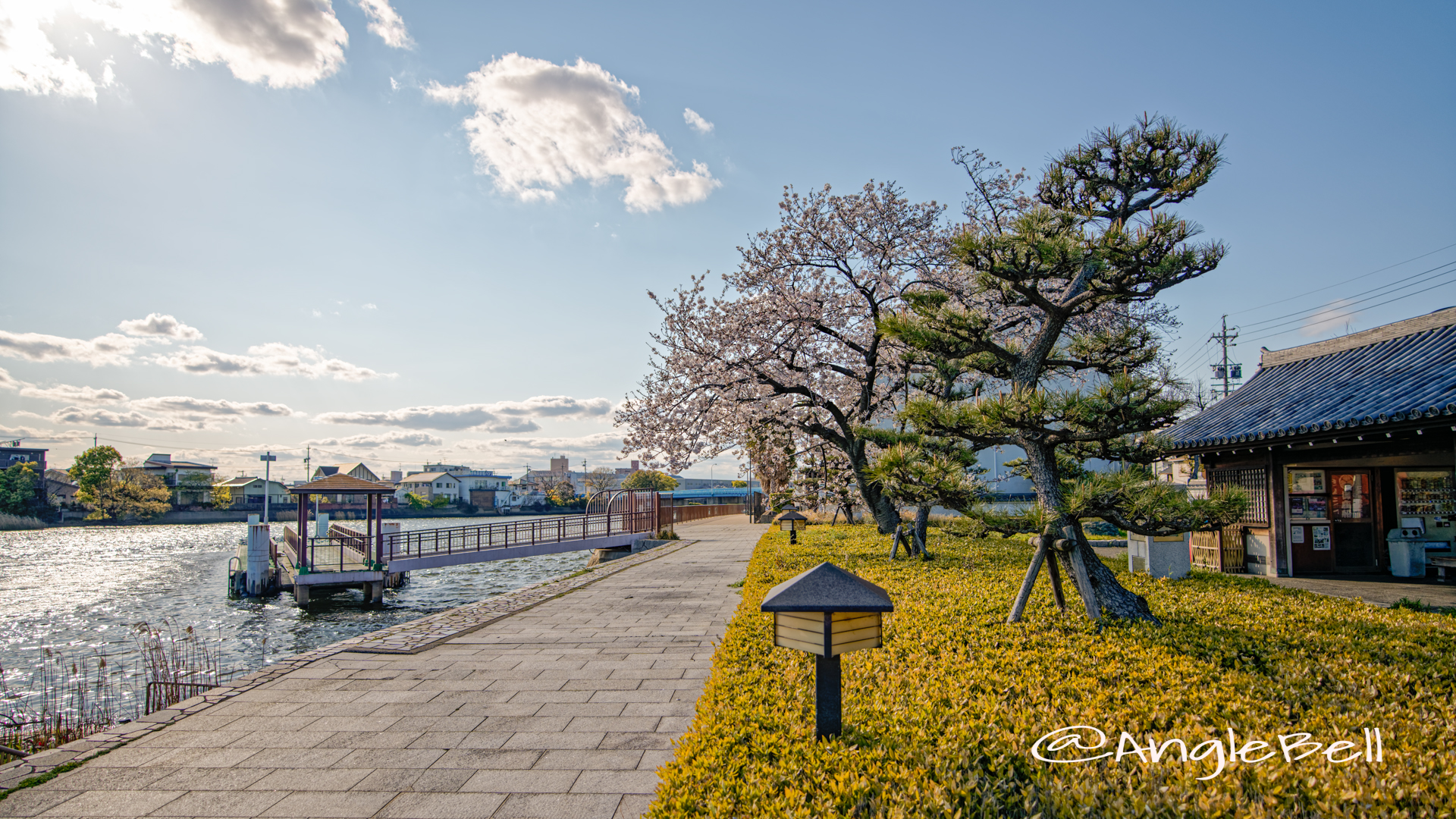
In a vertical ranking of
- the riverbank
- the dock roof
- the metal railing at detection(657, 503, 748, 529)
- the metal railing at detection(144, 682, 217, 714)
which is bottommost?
the riverbank

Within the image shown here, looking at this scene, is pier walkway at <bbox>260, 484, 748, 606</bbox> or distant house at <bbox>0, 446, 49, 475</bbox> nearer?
pier walkway at <bbox>260, 484, 748, 606</bbox>

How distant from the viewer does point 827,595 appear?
3396 mm

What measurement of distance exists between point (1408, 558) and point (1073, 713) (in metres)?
10.4

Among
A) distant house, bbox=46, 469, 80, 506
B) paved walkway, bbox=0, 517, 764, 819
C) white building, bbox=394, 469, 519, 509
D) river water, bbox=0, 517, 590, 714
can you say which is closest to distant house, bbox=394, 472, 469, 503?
white building, bbox=394, 469, 519, 509

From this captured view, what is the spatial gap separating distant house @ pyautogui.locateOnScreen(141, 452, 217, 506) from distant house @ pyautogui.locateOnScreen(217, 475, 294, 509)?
2172 millimetres

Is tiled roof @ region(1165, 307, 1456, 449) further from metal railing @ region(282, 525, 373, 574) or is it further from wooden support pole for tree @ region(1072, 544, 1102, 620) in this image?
metal railing @ region(282, 525, 373, 574)

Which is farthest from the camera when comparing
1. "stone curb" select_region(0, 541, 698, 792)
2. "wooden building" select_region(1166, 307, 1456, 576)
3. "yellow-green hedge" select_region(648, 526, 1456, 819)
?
"wooden building" select_region(1166, 307, 1456, 576)

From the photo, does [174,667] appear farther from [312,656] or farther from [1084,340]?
[1084,340]

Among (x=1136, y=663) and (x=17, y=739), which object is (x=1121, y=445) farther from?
(x=17, y=739)

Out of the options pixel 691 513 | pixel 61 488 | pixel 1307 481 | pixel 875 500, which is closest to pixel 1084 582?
pixel 1307 481

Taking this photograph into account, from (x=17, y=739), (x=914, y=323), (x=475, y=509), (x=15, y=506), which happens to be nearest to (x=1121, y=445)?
(x=914, y=323)

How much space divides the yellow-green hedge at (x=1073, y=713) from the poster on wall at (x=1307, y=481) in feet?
13.7

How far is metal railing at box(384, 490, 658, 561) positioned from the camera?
1875cm

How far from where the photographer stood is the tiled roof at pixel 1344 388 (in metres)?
7.86
